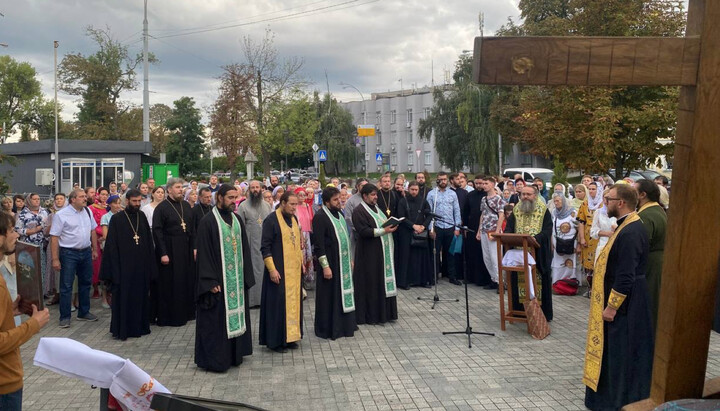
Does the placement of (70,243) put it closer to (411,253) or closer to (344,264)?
(344,264)

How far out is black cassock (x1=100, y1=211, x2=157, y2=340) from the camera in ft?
27.3

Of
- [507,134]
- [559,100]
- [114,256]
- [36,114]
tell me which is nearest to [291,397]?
[114,256]

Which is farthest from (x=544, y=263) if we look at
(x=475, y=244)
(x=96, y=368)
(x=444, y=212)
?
(x=96, y=368)

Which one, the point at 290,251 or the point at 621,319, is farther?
the point at 290,251

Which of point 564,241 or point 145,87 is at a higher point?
point 145,87

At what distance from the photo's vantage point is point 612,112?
22125 millimetres

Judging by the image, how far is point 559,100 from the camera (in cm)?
Answer: 2425

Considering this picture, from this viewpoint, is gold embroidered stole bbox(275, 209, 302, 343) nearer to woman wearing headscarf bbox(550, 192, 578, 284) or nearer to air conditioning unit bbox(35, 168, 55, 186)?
woman wearing headscarf bbox(550, 192, 578, 284)

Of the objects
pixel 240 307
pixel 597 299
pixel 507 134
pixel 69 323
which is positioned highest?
pixel 507 134

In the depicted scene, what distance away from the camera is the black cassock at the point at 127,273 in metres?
8.31

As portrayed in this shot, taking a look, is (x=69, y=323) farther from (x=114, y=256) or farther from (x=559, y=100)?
(x=559, y=100)

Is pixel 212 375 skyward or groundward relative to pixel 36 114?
groundward

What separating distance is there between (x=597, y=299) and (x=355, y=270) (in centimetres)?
411

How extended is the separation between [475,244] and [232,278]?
6.15m
